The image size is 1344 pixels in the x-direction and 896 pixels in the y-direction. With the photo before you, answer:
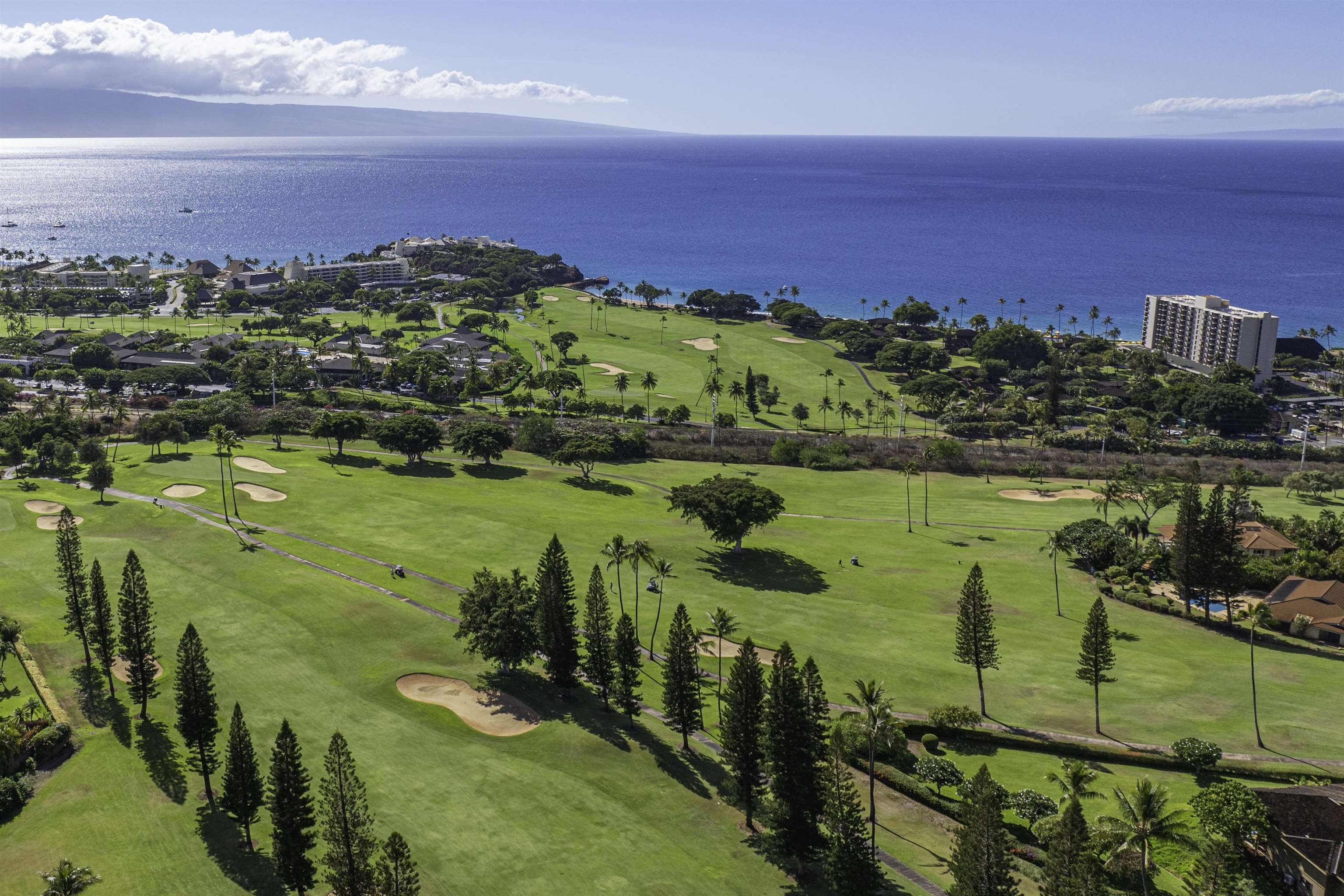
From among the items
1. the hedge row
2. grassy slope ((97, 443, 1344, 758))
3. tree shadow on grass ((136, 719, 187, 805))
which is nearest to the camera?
tree shadow on grass ((136, 719, 187, 805))

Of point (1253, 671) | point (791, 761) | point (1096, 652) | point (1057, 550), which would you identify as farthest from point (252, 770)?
point (1057, 550)

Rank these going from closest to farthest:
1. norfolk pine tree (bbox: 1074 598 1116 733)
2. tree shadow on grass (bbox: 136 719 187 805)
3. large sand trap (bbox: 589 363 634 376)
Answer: tree shadow on grass (bbox: 136 719 187 805)
norfolk pine tree (bbox: 1074 598 1116 733)
large sand trap (bbox: 589 363 634 376)

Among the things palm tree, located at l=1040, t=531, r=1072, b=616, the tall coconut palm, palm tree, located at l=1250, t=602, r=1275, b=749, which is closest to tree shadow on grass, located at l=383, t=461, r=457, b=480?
the tall coconut palm

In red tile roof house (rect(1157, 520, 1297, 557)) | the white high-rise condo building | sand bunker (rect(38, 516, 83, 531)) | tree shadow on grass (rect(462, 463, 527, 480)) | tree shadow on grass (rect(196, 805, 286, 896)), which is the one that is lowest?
tree shadow on grass (rect(196, 805, 286, 896))

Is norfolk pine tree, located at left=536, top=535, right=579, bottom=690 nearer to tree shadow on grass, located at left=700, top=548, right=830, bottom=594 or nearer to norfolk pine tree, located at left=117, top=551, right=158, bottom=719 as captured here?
tree shadow on grass, located at left=700, top=548, right=830, bottom=594

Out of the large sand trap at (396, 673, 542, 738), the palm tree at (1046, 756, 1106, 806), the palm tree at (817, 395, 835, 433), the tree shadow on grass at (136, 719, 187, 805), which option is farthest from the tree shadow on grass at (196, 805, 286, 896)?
the palm tree at (817, 395, 835, 433)

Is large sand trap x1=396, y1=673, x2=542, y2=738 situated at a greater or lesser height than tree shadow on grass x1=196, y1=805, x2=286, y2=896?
greater

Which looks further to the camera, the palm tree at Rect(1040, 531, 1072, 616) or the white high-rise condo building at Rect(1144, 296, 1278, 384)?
the white high-rise condo building at Rect(1144, 296, 1278, 384)

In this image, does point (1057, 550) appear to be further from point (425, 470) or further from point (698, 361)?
point (698, 361)
